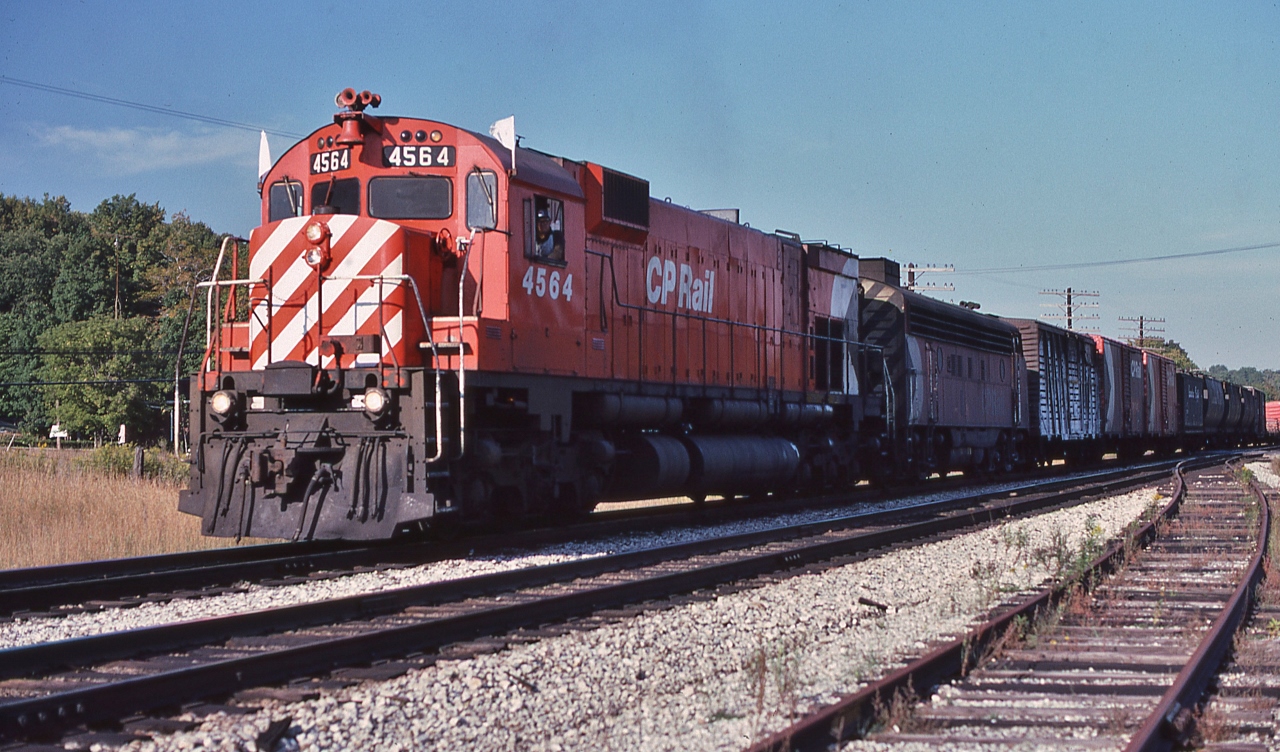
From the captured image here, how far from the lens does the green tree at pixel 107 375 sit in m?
55.3

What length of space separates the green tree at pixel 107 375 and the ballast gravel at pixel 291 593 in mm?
49671

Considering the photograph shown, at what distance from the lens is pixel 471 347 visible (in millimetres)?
9477

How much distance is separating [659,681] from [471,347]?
14.6ft

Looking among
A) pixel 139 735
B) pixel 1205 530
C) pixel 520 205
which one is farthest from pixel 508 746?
pixel 1205 530

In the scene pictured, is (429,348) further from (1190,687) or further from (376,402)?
(1190,687)

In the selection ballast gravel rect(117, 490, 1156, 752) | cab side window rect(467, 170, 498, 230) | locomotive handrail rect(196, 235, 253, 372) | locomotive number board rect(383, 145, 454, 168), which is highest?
locomotive number board rect(383, 145, 454, 168)

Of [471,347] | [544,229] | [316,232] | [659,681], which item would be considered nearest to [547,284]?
[544,229]

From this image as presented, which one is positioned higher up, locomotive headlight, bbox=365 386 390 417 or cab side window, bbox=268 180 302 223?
cab side window, bbox=268 180 302 223

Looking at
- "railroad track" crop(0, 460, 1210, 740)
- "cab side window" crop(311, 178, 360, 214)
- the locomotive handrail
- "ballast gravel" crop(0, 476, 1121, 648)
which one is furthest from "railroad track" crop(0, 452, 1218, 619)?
"cab side window" crop(311, 178, 360, 214)

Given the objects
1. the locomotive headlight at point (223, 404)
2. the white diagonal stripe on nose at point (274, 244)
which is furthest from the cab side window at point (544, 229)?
the locomotive headlight at point (223, 404)

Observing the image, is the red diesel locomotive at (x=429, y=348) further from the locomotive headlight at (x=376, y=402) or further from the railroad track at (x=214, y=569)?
the railroad track at (x=214, y=569)

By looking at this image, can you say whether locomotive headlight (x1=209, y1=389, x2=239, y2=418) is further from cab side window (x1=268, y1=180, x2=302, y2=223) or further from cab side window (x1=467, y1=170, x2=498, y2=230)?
cab side window (x1=467, y1=170, x2=498, y2=230)

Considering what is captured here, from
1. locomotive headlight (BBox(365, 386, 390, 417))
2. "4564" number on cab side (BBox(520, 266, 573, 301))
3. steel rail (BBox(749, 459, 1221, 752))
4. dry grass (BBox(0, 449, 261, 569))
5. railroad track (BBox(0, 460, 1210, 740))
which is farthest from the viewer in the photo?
dry grass (BBox(0, 449, 261, 569))

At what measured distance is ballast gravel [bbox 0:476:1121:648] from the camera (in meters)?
6.76
